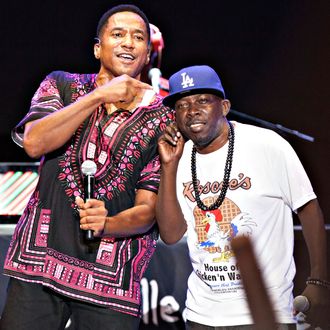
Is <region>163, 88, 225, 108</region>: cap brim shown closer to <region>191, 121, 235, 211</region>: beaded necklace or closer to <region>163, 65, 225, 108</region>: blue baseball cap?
<region>163, 65, 225, 108</region>: blue baseball cap

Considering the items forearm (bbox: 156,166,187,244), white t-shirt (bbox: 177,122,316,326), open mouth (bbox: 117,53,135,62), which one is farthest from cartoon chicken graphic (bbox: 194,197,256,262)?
open mouth (bbox: 117,53,135,62)

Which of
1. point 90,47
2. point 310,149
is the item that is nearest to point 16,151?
point 90,47

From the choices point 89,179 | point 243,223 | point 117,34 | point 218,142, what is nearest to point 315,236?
point 243,223

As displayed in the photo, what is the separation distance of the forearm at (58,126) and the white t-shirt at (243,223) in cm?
64

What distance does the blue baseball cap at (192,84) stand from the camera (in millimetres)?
3248

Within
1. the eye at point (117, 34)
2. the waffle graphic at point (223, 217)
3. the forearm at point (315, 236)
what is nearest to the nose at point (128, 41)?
the eye at point (117, 34)

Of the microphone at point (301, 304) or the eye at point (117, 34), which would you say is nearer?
the microphone at point (301, 304)

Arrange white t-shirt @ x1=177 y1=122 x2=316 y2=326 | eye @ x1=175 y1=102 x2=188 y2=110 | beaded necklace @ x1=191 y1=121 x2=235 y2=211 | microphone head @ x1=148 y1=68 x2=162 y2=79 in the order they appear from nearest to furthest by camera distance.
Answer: white t-shirt @ x1=177 y1=122 x2=316 y2=326 → beaded necklace @ x1=191 y1=121 x2=235 y2=211 → eye @ x1=175 y1=102 x2=188 y2=110 → microphone head @ x1=148 y1=68 x2=162 y2=79

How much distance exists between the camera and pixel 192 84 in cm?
325

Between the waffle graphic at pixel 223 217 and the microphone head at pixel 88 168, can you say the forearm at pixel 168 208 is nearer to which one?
the waffle graphic at pixel 223 217

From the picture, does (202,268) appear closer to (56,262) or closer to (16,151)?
(56,262)

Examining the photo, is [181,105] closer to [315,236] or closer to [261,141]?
[261,141]

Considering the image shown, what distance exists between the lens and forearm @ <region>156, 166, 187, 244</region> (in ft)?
10.2

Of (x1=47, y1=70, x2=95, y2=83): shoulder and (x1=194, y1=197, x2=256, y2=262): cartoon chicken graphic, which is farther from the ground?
(x1=47, y1=70, x2=95, y2=83): shoulder
